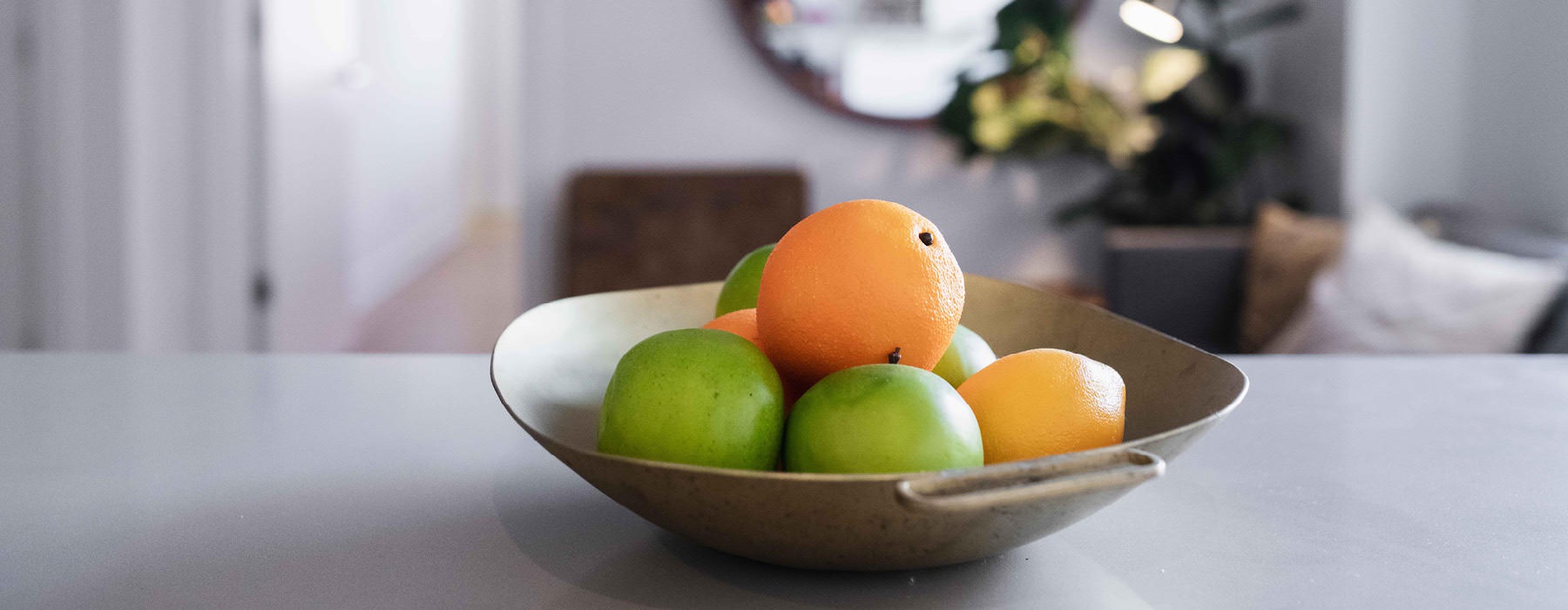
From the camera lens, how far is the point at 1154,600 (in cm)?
47

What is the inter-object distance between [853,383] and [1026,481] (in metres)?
0.08

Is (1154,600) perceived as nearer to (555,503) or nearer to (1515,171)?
(555,503)

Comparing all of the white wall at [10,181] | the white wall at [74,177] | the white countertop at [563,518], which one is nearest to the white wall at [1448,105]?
the white countertop at [563,518]

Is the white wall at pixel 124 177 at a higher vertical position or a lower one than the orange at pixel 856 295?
lower

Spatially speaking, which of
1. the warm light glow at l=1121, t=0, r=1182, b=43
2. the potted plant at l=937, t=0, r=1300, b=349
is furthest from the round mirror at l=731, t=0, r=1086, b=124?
the warm light glow at l=1121, t=0, r=1182, b=43

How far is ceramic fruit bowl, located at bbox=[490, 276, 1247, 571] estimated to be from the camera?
41cm

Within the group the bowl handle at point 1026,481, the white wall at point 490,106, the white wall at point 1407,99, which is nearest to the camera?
the bowl handle at point 1026,481

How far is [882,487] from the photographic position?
1.32 ft

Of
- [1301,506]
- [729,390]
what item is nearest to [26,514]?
[729,390]

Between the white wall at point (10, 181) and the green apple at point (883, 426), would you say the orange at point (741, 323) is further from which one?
the white wall at point (10, 181)

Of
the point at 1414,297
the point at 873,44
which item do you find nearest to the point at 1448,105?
the point at 1414,297

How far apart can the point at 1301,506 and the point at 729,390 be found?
31cm

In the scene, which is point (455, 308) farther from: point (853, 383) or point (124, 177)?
point (853, 383)

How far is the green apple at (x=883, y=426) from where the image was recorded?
0.44 metres
